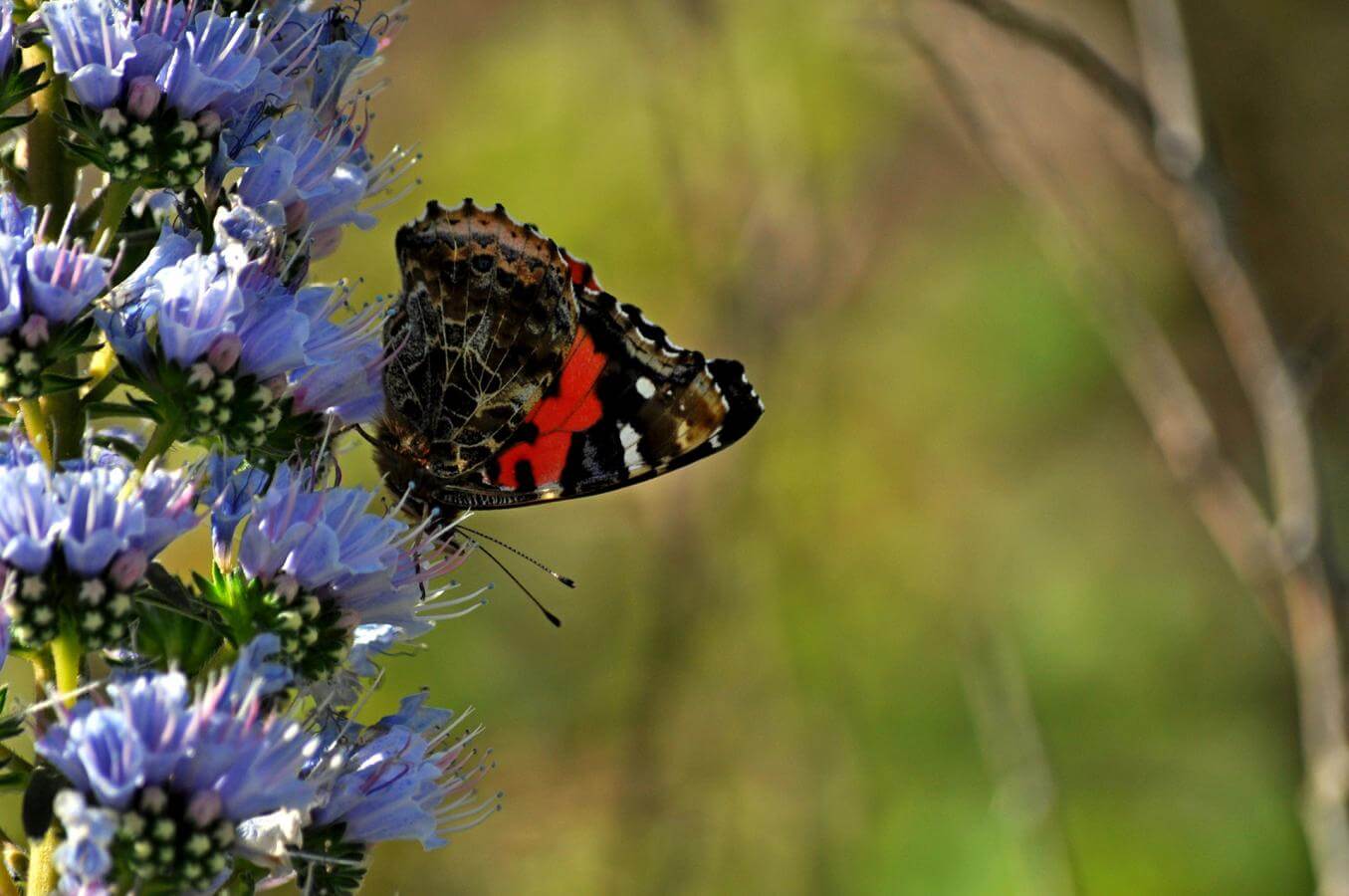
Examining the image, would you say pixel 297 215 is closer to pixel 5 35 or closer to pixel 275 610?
pixel 5 35

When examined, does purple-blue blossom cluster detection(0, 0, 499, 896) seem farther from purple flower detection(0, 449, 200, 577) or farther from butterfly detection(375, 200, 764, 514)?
butterfly detection(375, 200, 764, 514)

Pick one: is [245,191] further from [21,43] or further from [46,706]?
[46,706]

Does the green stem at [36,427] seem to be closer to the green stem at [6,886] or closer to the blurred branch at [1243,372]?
the green stem at [6,886]

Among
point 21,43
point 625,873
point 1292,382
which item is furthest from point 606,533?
point 21,43

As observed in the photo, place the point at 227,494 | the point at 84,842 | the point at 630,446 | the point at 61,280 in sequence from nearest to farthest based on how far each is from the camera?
1. the point at 84,842
2. the point at 61,280
3. the point at 227,494
4. the point at 630,446

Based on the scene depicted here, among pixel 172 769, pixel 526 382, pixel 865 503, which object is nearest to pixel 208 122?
pixel 172 769
